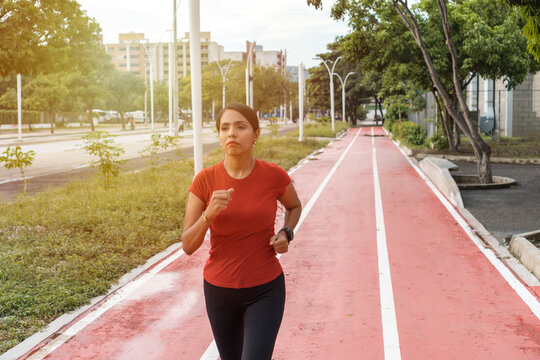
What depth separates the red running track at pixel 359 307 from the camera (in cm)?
549

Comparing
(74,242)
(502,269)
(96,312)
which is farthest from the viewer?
(74,242)

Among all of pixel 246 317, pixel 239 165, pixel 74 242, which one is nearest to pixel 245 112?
pixel 239 165

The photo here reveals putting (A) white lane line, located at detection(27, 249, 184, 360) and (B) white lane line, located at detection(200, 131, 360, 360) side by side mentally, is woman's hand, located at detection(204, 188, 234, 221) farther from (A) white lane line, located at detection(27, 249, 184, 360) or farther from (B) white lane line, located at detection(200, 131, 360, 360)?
(A) white lane line, located at detection(27, 249, 184, 360)

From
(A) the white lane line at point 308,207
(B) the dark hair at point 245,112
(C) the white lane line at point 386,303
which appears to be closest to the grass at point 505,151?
(A) the white lane line at point 308,207

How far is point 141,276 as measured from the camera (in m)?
7.98

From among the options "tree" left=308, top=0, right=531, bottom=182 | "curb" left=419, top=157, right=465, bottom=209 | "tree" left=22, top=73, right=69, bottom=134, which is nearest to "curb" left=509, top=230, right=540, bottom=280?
"curb" left=419, top=157, right=465, bottom=209

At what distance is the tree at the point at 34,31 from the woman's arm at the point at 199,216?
18.2 m

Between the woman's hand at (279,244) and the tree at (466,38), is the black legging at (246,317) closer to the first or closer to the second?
the woman's hand at (279,244)

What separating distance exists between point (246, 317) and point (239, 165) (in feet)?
2.48

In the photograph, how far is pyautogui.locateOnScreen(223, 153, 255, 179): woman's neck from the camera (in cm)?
321

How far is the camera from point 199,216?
10.7 ft

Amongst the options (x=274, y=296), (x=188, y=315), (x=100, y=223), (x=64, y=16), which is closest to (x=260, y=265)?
(x=274, y=296)

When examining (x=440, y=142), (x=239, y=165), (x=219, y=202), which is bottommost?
(x=440, y=142)

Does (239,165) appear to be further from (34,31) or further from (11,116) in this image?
(11,116)
